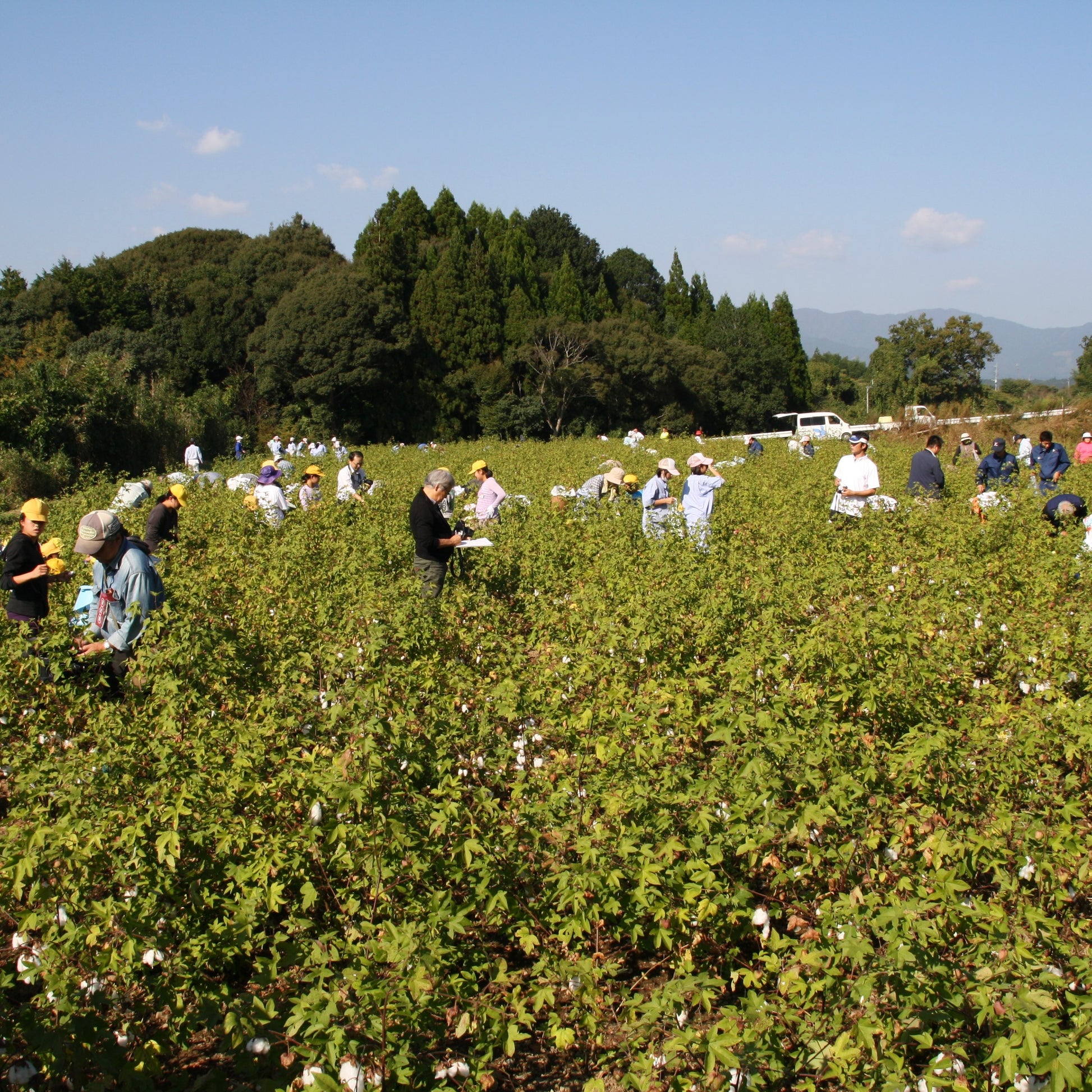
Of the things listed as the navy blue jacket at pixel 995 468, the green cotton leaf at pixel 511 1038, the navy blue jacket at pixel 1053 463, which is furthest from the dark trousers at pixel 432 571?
the navy blue jacket at pixel 1053 463

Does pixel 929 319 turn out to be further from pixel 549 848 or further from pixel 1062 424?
pixel 549 848

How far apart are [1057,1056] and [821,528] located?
6.48 metres

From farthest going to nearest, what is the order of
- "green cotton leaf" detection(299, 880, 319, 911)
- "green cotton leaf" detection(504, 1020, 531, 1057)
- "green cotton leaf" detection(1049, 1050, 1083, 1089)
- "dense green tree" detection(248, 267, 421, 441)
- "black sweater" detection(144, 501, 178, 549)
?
1. "dense green tree" detection(248, 267, 421, 441)
2. "black sweater" detection(144, 501, 178, 549)
3. "green cotton leaf" detection(299, 880, 319, 911)
4. "green cotton leaf" detection(504, 1020, 531, 1057)
5. "green cotton leaf" detection(1049, 1050, 1083, 1089)

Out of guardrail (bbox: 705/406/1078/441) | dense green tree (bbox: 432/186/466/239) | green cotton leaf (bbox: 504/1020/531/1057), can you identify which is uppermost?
dense green tree (bbox: 432/186/466/239)

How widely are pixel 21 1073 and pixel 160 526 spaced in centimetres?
643

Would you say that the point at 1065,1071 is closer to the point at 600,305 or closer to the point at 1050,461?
the point at 1050,461

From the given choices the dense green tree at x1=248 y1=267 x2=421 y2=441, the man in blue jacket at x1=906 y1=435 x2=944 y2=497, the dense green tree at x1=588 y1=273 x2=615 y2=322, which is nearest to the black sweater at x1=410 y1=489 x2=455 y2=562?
the man in blue jacket at x1=906 y1=435 x2=944 y2=497

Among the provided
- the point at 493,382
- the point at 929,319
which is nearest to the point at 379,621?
the point at 493,382

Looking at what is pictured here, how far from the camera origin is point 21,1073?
2.21m

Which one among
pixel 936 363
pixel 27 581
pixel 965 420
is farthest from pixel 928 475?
pixel 936 363

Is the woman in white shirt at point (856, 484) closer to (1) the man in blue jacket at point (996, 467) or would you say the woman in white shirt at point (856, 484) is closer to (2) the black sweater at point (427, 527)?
(1) the man in blue jacket at point (996, 467)

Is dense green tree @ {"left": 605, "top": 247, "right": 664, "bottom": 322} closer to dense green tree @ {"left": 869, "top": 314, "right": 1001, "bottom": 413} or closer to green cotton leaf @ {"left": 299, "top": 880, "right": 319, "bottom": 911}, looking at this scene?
dense green tree @ {"left": 869, "top": 314, "right": 1001, "bottom": 413}

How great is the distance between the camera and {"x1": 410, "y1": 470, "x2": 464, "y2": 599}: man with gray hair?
6461 millimetres

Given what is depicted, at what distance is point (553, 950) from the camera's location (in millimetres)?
2824
